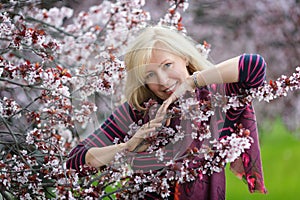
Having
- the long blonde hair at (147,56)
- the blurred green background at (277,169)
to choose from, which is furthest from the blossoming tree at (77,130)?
the blurred green background at (277,169)

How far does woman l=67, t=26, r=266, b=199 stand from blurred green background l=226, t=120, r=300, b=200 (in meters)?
1.25

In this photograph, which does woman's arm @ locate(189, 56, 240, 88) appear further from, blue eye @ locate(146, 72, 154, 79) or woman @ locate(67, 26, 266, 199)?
blue eye @ locate(146, 72, 154, 79)

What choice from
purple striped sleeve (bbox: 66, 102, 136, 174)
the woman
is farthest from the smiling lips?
purple striped sleeve (bbox: 66, 102, 136, 174)

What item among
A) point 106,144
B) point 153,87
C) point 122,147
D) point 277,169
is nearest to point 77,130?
point 106,144

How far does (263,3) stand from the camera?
5340 millimetres

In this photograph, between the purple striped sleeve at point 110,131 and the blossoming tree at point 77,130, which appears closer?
the blossoming tree at point 77,130

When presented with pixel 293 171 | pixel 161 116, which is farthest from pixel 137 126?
pixel 293 171

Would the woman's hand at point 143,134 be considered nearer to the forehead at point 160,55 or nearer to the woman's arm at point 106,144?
the woman's arm at point 106,144

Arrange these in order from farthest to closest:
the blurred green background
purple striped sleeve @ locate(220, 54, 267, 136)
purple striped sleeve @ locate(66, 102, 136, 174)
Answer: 1. the blurred green background
2. purple striped sleeve @ locate(66, 102, 136, 174)
3. purple striped sleeve @ locate(220, 54, 267, 136)

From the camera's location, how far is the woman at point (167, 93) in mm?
1634

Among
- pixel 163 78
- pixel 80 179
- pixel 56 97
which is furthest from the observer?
pixel 56 97

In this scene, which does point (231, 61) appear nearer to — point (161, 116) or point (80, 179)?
point (161, 116)

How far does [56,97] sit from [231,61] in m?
0.77

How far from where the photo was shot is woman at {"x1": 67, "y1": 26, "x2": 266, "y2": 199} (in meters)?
1.63
